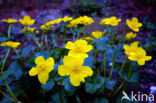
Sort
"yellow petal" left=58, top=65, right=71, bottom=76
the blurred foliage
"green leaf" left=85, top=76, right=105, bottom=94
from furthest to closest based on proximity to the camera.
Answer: the blurred foliage, "green leaf" left=85, top=76, right=105, bottom=94, "yellow petal" left=58, top=65, right=71, bottom=76

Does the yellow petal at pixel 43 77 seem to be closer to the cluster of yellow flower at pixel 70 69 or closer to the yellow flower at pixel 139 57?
the cluster of yellow flower at pixel 70 69

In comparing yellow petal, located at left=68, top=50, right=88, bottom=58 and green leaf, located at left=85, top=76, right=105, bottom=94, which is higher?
yellow petal, located at left=68, top=50, right=88, bottom=58

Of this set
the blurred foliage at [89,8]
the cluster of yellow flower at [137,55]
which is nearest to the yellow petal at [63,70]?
the cluster of yellow flower at [137,55]

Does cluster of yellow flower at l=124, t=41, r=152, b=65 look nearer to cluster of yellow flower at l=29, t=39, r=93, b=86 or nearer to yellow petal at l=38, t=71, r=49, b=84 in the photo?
cluster of yellow flower at l=29, t=39, r=93, b=86

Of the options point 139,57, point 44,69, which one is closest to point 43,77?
point 44,69

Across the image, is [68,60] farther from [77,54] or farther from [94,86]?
[94,86]

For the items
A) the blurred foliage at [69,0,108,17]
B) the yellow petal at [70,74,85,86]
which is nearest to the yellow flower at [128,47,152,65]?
the yellow petal at [70,74,85,86]

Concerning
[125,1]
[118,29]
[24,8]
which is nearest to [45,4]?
[24,8]

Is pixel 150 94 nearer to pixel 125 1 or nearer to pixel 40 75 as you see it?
pixel 40 75
